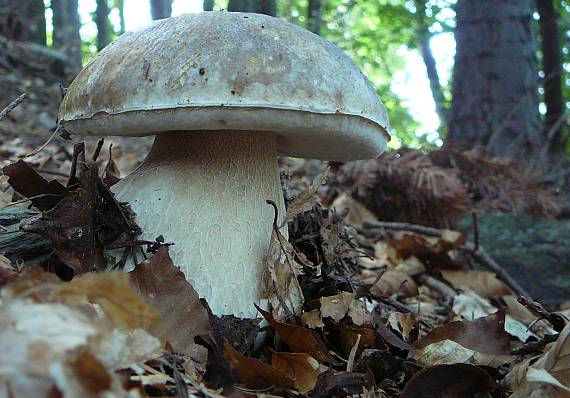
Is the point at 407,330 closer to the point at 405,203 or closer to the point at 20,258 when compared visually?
the point at 20,258

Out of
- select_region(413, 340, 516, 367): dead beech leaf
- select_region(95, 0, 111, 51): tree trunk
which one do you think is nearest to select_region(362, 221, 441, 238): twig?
select_region(413, 340, 516, 367): dead beech leaf

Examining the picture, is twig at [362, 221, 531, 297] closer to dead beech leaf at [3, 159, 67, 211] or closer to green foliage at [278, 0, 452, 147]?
dead beech leaf at [3, 159, 67, 211]

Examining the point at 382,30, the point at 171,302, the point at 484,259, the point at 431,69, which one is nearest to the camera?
the point at 171,302

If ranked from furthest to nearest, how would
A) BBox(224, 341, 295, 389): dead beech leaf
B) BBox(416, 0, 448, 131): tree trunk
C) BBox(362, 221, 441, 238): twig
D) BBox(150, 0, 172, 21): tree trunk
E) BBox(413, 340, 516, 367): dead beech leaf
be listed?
BBox(150, 0, 172, 21): tree trunk < BBox(416, 0, 448, 131): tree trunk < BBox(362, 221, 441, 238): twig < BBox(413, 340, 516, 367): dead beech leaf < BBox(224, 341, 295, 389): dead beech leaf

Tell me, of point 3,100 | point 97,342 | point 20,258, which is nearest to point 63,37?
point 3,100

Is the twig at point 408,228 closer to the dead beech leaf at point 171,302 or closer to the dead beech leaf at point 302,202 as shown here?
the dead beech leaf at point 302,202

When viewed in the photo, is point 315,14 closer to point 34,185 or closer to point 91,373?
point 34,185

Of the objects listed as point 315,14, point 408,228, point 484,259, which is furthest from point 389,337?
point 315,14

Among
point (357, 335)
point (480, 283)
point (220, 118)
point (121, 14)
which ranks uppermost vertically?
point (121, 14)
